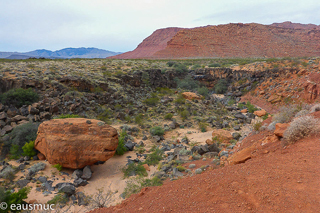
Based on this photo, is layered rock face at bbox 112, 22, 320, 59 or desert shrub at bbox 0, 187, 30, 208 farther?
layered rock face at bbox 112, 22, 320, 59

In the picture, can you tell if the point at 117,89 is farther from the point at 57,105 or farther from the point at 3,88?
the point at 3,88

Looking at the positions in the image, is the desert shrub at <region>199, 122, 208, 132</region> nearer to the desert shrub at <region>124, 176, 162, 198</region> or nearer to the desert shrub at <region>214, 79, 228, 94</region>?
the desert shrub at <region>124, 176, 162, 198</region>

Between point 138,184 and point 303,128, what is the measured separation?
5063mm

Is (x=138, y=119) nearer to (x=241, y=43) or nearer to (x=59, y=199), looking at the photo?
(x=59, y=199)

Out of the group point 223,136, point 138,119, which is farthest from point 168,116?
point 223,136

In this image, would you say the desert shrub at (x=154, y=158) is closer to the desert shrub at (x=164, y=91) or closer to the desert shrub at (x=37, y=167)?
the desert shrub at (x=37, y=167)

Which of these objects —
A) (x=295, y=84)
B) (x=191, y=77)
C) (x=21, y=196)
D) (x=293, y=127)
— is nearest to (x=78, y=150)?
(x=21, y=196)

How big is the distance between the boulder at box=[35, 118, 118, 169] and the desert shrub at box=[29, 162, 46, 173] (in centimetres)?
28

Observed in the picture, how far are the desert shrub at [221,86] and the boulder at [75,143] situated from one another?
68.4ft

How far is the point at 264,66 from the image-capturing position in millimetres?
23141

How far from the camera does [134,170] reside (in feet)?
22.7

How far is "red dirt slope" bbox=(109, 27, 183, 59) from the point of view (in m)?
113

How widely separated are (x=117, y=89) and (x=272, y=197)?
1501 centimetres

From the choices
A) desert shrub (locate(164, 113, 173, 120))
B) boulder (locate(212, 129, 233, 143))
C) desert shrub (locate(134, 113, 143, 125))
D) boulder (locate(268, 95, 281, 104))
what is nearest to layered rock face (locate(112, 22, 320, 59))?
boulder (locate(268, 95, 281, 104))
